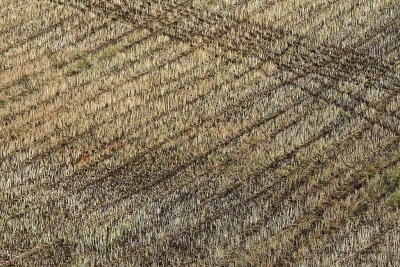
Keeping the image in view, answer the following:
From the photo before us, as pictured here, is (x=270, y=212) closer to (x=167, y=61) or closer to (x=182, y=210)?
(x=182, y=210)

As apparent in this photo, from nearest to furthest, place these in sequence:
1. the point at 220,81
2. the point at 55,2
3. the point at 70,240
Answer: the point at 70,240 < the point at 220,81 < the point at 55,2

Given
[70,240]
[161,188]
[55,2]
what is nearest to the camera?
[70,240]

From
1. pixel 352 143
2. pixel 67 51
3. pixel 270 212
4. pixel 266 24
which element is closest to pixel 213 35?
pixel 266 24

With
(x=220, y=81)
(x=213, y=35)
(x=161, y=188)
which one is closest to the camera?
(x=161, y=188)

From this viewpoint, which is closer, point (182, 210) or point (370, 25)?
point (182, 210)

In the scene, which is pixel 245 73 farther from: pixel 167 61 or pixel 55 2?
pixel 55 2

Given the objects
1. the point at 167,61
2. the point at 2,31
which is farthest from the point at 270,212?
the point at 2,31
